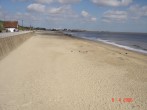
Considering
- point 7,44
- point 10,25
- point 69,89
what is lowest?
point 69,89

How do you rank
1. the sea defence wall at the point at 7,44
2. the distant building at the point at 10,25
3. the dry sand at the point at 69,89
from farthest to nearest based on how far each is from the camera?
the distant building at the point at 10,25 < the sea defence wall at the point at 7,44 < the dry sand at the point at 69,89

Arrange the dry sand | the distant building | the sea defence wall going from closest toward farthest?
the dry sand < the sea defence wall < the distant building

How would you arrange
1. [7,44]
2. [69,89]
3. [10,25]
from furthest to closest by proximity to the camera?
[10,25]
[7,44]
[69,89]

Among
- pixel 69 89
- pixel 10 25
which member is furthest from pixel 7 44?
pixel 10 25

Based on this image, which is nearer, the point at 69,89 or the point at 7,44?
the point at 69,89

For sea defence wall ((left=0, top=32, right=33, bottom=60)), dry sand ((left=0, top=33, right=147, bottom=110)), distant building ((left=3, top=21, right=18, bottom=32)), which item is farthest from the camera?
distant building ((left=3, top=21, right=18, bottom=32))

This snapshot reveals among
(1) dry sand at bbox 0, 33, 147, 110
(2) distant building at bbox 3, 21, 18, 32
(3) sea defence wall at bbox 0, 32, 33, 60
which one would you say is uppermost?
(2) distant building at bbox 3, 21, 18, 32

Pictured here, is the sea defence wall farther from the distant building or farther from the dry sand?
the distant building

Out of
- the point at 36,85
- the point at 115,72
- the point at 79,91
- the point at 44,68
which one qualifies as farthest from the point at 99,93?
the point at 44,68

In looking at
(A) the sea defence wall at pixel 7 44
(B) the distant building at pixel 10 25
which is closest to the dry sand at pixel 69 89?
(A) the sea defence wall at pixel 7 44

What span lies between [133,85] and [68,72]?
3.83 m

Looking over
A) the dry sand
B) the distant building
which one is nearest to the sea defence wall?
the dry sand

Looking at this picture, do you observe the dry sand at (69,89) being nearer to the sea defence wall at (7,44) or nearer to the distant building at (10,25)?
the sea defence wall at (7,44)

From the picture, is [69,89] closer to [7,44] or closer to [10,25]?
[7,44]
